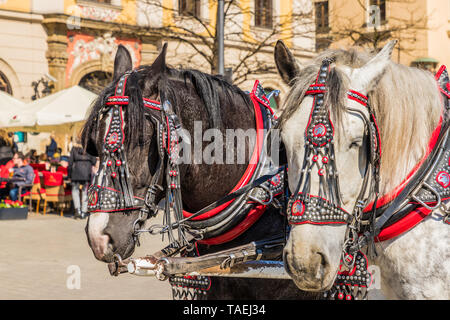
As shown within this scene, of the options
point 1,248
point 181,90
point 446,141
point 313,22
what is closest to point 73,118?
point 1,248

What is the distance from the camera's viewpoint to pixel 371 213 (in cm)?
246

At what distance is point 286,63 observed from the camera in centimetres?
269

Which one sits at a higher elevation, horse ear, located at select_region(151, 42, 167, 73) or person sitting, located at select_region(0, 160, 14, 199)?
horse ear, located at select_region(151, 42, 167, 73)

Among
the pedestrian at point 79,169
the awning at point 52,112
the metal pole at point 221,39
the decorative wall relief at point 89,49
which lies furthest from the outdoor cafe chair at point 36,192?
the metal pole at point 221,39

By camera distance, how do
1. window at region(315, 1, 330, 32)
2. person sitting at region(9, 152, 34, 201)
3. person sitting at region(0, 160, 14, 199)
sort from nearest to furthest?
person sitting at region(9, 152, 34, 201) → person sitting at region(0, 160, 14, 199) → window at region(315, 1, 330, 32)

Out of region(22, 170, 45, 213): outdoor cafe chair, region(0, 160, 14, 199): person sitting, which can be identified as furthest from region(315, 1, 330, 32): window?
region(0, 160, 14, 199): person sitting

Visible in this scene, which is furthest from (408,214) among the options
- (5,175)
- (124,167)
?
(5,175)

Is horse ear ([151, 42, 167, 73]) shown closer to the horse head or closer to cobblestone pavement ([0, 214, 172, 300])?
the horse head

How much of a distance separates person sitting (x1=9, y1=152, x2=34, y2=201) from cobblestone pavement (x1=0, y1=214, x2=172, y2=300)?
6.55ft

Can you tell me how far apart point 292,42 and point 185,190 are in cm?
1852

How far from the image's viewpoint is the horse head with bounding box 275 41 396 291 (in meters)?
2.22

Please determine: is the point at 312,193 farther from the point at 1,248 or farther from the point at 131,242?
the point at 1,248

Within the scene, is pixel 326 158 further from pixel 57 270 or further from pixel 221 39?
pixel 221 39

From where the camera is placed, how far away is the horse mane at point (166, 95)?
111 inches
